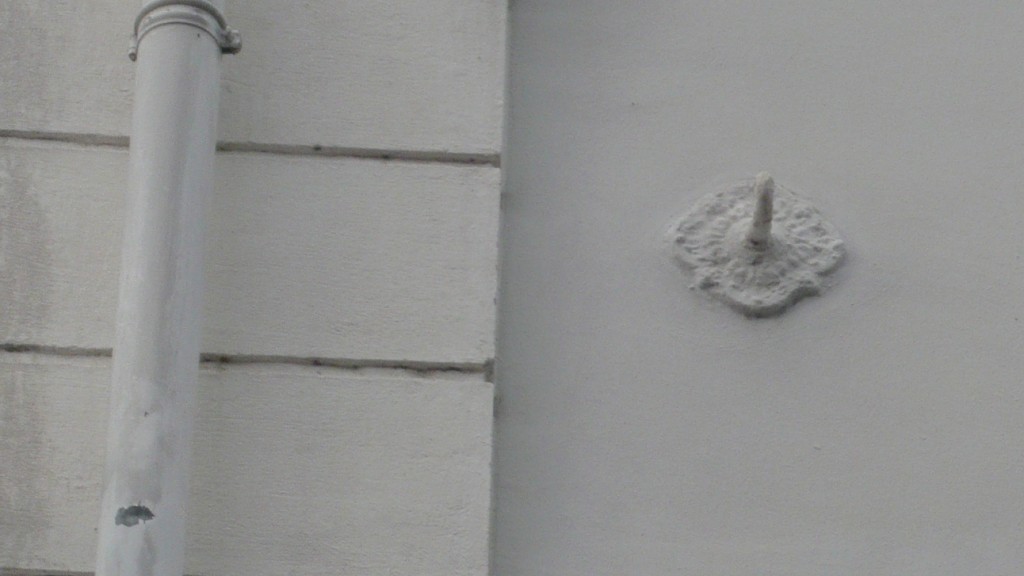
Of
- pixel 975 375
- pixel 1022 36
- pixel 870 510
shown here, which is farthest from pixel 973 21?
pixel 870 510

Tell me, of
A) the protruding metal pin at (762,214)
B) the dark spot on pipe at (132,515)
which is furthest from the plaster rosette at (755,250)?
the dark spot on pipe at (132,515)

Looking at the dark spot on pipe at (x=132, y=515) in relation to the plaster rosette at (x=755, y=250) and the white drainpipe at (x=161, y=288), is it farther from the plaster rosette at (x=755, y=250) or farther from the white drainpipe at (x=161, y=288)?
the plaster rosette at (x=755, y=250)

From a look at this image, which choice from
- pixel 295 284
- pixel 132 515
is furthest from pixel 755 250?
pixel 132 515

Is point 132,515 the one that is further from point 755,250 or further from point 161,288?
point 755,250

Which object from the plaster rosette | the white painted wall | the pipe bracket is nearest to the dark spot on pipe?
the white painted wall

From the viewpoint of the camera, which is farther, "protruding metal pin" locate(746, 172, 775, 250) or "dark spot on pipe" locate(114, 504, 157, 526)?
"protruding metal pin" locate(746, 172, 775, 250)

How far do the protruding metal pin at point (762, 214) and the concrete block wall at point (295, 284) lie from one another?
515mm

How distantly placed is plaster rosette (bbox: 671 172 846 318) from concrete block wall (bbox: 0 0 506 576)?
0.44 metres

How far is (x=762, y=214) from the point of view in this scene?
3938 millimetres

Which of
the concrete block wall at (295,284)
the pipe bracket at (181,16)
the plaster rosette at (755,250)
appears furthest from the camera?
the plaster rosette at (755,250)

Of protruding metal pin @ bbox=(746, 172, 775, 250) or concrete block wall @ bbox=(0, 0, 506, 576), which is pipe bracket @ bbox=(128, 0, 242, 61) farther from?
protruding metal pin @ bbox=(746, 172, 775, 250)

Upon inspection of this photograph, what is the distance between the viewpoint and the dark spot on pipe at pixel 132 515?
3.47 metres

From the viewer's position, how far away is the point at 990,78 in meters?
4.27

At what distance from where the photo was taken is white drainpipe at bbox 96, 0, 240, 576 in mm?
3484
